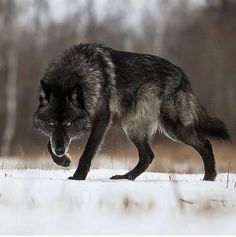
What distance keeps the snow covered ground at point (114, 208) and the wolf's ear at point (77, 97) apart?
1.13m

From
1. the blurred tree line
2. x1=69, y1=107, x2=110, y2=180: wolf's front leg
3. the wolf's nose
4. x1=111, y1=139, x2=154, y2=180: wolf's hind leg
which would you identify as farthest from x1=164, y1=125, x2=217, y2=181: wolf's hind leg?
the blurred tree line

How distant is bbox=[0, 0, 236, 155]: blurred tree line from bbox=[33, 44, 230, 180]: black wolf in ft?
48.4

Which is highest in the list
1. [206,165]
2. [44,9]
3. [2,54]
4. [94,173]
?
[206,165]

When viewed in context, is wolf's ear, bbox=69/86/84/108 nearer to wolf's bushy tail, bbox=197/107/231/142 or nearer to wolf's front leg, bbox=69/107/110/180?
wolf's front leg, bbox=69/107/110/180

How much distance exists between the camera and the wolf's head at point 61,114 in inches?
230

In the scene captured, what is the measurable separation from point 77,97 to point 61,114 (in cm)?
25

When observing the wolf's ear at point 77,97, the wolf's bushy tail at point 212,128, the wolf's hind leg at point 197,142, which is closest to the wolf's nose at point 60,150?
the wolf's ear at point 77,97

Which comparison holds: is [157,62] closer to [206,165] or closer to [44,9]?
[206,165]

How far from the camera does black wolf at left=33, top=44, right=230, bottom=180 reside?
5914 mm

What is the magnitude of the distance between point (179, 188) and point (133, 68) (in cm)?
205

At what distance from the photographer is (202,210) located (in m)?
4.25

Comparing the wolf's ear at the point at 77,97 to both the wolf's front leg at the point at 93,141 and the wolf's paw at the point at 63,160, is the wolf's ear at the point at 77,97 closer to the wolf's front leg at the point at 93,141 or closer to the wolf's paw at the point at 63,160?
the wolf's front leg at the point at 93,141

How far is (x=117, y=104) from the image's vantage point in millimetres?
6387

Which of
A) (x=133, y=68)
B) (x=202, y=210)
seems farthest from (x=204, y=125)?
(x=202, y=210)
